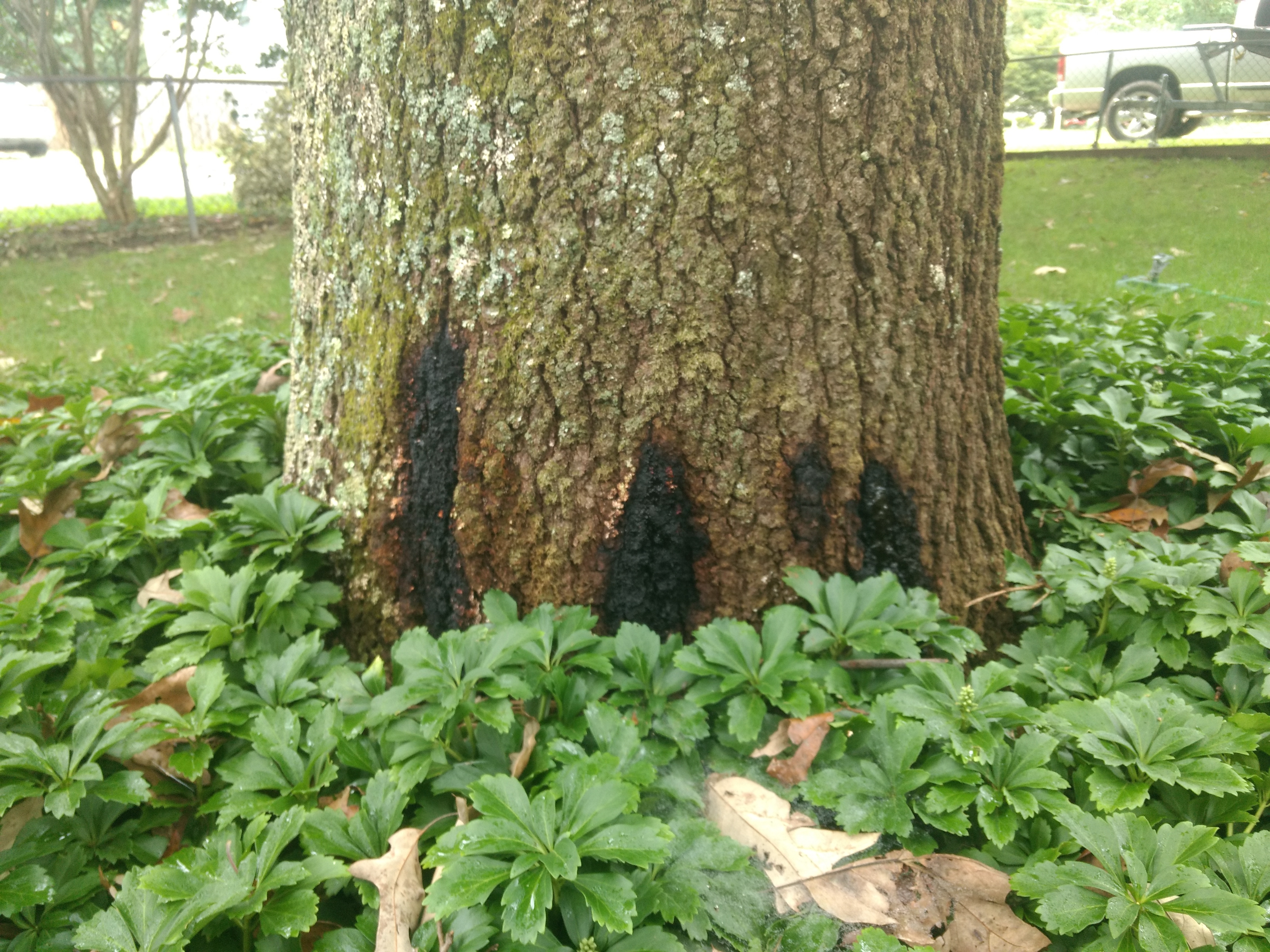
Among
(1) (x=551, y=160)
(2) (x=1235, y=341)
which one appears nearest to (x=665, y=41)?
(1) (x=551, y=160)

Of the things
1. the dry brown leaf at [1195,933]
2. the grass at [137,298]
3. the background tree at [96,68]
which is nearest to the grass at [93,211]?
the background tree at [96,68]

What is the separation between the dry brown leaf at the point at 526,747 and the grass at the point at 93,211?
13320mm

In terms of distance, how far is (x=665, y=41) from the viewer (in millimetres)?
1591

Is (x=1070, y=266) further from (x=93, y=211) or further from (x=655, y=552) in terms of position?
(x=93, y=211)

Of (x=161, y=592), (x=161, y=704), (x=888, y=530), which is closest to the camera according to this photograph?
Answer: (x=161, y=704)

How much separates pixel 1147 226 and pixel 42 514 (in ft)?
14.1

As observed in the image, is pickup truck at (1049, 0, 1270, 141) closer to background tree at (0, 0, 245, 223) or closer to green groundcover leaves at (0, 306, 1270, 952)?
green groundcover leaves at (0, 306, 1270, 952)

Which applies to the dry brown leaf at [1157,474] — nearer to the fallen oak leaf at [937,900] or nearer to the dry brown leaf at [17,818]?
the fallen oak leaf at [937,900]

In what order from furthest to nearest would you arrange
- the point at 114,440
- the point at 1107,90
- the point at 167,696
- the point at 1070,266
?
the point at 1070,266 → the point at 1107,90 → the point at 114,440 → the point at 167,696

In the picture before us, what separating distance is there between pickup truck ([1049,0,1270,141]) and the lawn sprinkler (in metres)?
0.61

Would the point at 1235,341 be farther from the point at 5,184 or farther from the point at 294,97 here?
the point at 5,184

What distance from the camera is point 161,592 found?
2.03 metres

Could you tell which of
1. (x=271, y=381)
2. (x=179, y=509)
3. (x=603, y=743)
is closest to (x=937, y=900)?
(x=603, y=743)

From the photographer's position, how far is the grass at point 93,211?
37.8 ft
